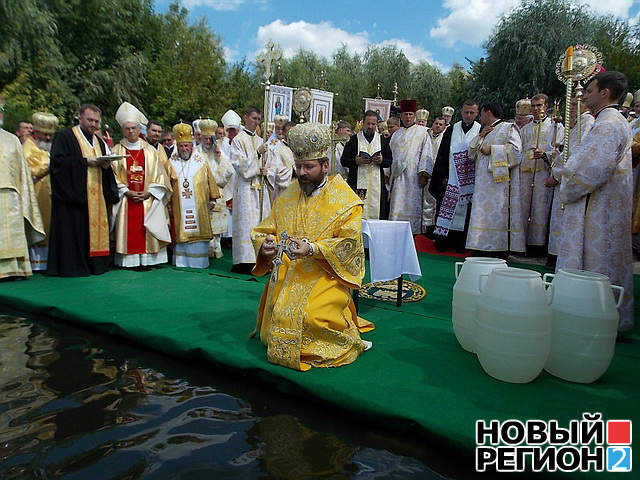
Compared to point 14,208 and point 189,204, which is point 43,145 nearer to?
point 14,208

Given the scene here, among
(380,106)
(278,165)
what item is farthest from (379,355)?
(380,106)

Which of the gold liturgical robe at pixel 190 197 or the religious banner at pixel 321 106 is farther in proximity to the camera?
the religious banner at pixel 321 106

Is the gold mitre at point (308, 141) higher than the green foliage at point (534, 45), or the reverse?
the green foliage at point (534, 45)

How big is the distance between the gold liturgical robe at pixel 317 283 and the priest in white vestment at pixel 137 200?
11.7ft

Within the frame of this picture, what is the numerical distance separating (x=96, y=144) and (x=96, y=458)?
5038mm

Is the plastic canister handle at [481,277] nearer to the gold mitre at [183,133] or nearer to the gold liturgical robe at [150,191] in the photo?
the gold liturgical robe at [150,191]

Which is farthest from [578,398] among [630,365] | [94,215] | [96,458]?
[94,215]

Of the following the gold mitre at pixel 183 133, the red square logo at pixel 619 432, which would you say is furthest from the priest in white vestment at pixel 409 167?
the red square logo at pixel 619 432

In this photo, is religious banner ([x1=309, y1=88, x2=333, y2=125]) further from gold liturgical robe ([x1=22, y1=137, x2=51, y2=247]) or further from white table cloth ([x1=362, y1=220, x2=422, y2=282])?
gold liturgical robe ([x1=22, y1=137, x2=51, y2=247])

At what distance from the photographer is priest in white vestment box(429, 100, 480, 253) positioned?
7.66 metres

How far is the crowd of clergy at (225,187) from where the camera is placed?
622 centimetres

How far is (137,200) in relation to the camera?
670 centimetres

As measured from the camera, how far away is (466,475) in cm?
242

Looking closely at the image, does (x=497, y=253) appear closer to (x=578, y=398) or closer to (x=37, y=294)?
(x=578, y=398)
